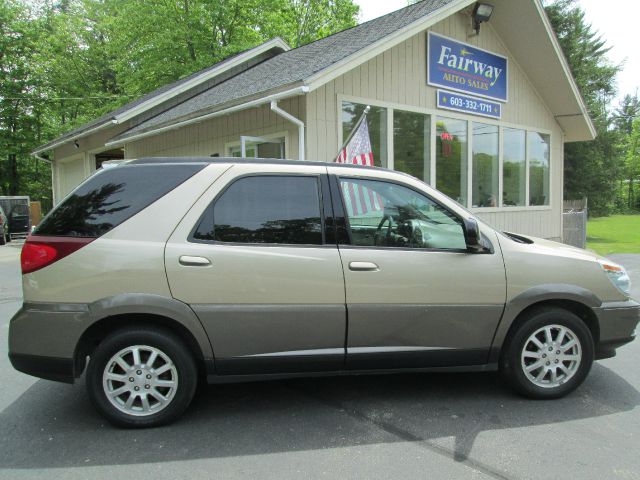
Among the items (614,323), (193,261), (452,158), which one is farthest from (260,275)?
(452,158)

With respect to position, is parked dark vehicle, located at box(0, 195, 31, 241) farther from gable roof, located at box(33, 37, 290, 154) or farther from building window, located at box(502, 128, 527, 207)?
building window, located at box(502, 128, 527, 207)

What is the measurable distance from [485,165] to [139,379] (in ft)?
31.1

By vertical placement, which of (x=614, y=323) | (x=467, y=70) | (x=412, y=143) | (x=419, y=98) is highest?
→ (x=467, y=70)

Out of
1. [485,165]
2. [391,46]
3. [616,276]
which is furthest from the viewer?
[485,165]

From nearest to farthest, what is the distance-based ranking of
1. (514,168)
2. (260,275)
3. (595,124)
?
(260,275) < (514,168) < (595,124)

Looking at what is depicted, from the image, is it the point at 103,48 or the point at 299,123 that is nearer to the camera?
the point at 299,123

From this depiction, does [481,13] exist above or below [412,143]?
above

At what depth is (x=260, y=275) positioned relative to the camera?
10.9 ft

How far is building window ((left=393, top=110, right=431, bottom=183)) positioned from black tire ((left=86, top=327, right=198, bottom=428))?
21.8ft

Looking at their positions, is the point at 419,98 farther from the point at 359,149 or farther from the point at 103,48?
the point at 103,48

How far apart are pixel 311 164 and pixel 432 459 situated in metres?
2.10

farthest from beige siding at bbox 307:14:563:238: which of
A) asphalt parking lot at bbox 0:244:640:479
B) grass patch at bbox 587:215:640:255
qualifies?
asphalt parking lot at bbox 0:244:640:479

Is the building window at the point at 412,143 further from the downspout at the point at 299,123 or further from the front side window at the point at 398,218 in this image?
the front side window at the point at 398,218

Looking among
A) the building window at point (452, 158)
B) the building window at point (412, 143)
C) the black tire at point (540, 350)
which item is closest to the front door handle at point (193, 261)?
the black tire at point (540, 350)
